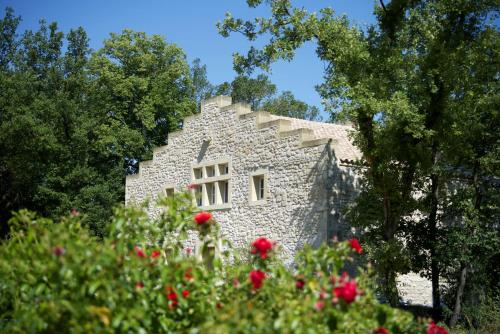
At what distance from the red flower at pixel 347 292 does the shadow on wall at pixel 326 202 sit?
12.5m

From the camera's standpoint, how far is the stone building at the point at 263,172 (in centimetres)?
1797

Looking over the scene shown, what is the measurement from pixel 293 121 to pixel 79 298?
1692 centimetres

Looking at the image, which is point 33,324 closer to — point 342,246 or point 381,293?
point 342,246

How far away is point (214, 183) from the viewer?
21625 millimetres

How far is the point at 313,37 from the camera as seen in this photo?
1730 cm

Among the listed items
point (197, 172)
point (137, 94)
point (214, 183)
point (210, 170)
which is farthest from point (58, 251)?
point (137, 94)

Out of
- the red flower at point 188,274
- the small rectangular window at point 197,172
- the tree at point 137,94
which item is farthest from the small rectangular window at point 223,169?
the red flower at point 188,274

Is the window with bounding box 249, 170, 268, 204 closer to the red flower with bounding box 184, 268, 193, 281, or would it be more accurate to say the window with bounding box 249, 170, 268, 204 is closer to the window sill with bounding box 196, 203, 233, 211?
the window sill with bounding box 196, 203, 233, 211

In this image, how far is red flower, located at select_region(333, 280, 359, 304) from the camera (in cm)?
505

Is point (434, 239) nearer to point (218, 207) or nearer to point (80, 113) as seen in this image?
point (218, 207)

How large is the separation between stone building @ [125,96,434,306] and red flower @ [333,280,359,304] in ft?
40.9

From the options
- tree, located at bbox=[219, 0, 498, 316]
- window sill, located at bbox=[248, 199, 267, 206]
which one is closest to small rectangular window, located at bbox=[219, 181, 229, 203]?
window sill, located at bbox=[248, 199, 267, 206]

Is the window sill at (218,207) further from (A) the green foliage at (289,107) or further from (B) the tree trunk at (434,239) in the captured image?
(A) the green foliage at (289,107)

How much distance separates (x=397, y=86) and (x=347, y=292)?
11827mm
